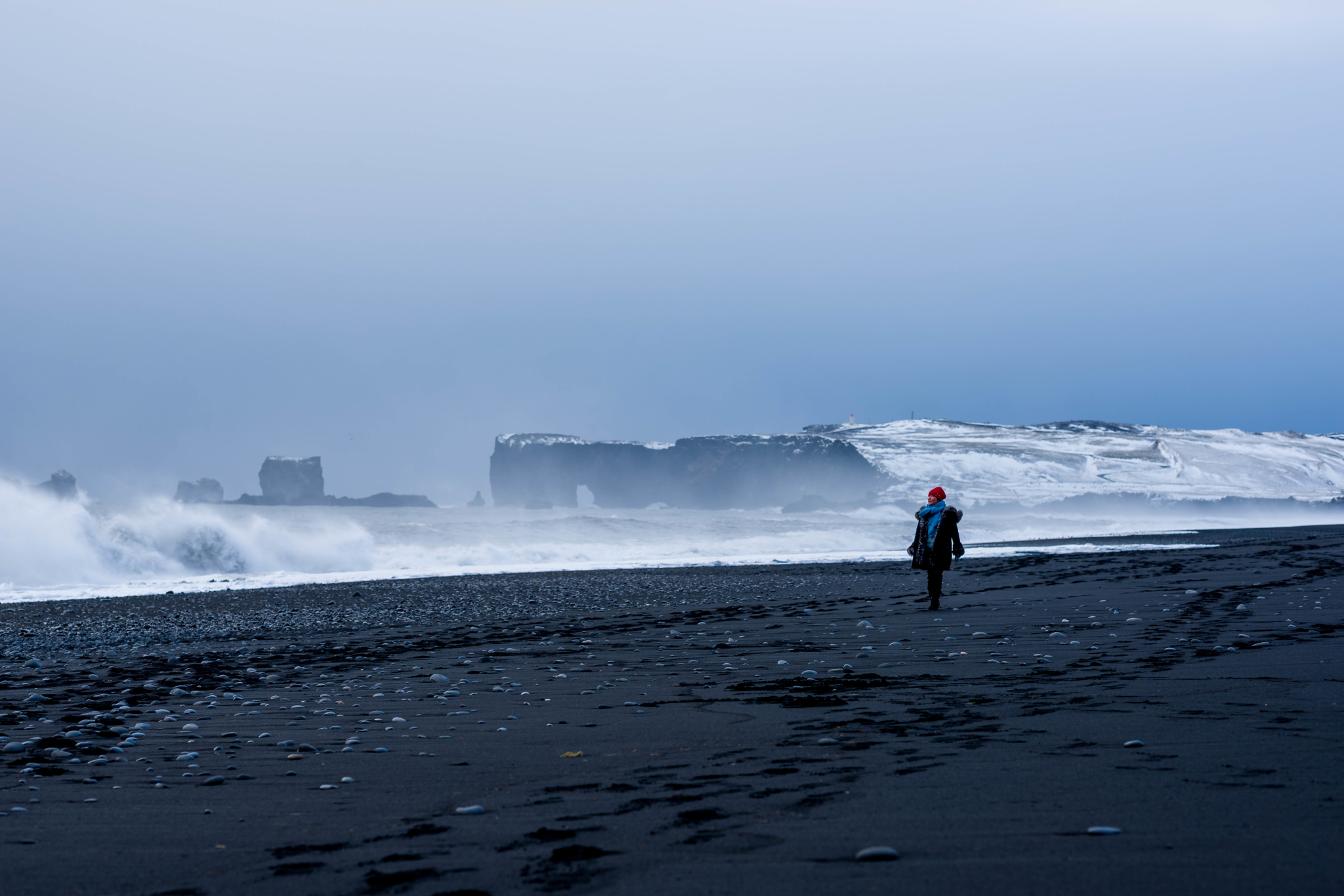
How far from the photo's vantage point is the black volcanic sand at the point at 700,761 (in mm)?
2793

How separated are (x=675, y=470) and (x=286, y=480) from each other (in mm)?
52504

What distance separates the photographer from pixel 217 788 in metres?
4.18

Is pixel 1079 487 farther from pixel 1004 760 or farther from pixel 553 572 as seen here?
pixel 1004 760

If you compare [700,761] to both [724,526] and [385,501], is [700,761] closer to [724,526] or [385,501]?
[724,526]

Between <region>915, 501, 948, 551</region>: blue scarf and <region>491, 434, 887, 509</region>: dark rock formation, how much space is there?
80.0 metres

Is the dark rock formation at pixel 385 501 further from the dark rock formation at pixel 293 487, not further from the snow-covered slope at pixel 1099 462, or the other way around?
the snow-covered slope at pixel 1099 462

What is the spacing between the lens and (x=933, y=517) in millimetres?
12797

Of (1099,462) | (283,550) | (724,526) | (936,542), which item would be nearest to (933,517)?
(936,542)

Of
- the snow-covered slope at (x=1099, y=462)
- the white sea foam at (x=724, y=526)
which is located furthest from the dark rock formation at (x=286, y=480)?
the snow-covered slope at (x=1099, y=462)

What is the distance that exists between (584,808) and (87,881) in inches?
64.8

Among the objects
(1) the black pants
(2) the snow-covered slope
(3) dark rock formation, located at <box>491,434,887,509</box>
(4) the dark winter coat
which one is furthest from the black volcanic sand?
(3) dark rock formation, located at <box>491,434,887,509</box>

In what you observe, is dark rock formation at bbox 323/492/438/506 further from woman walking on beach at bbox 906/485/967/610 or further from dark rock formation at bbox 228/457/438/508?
woman walking on beach at bbox 906/485/967/610

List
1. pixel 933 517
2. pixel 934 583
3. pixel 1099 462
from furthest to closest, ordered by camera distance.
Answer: pixel 1099 462, pixel 933 517, pixel 934 583

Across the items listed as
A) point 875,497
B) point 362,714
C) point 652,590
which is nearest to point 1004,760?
point 362,714
